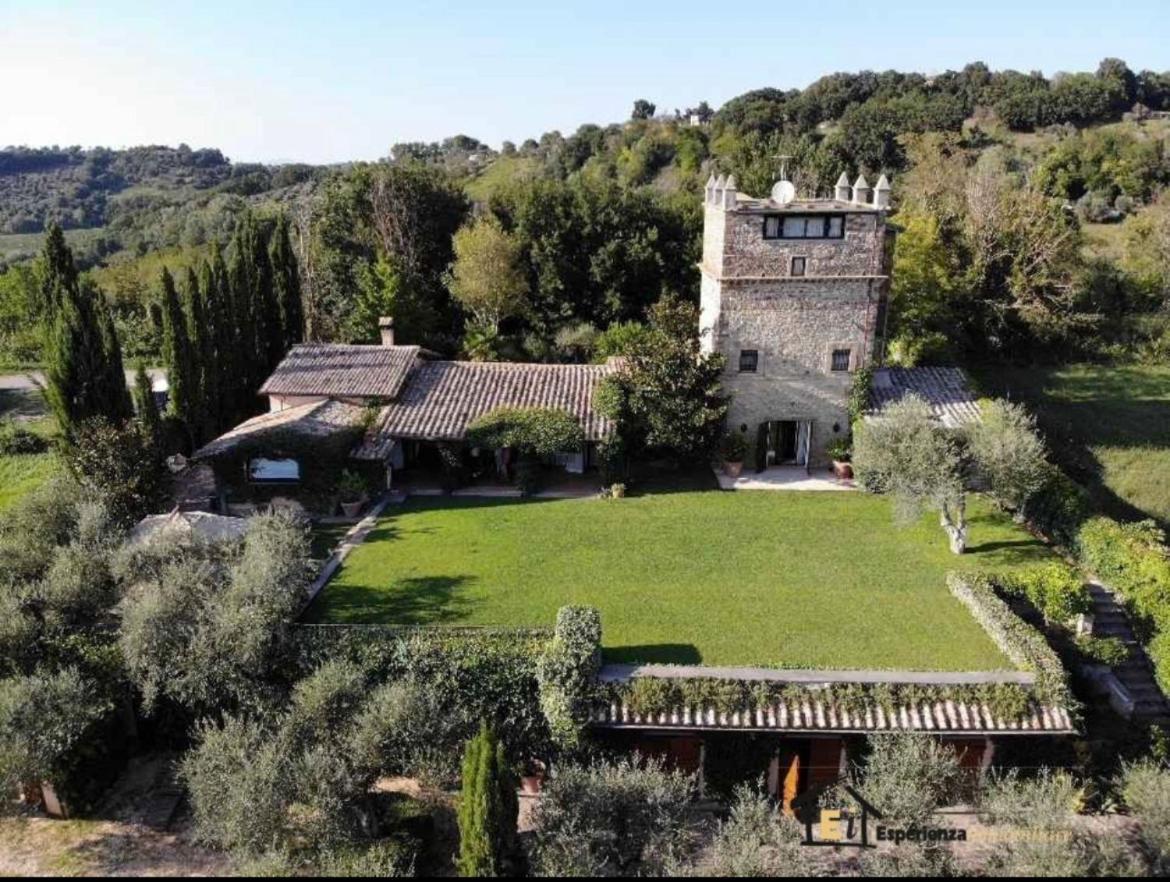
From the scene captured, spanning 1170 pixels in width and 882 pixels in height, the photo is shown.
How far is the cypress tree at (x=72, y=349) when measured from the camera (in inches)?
977

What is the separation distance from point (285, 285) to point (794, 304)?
21.7m

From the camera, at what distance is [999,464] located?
21547 mm

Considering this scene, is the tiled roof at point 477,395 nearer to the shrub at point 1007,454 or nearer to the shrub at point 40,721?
the shrub at point 1007,454

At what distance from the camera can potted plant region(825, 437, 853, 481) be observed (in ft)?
88.3

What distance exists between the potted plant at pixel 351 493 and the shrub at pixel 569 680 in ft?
35.8

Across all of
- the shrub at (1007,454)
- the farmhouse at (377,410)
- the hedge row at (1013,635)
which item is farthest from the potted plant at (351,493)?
the shrub at (1007,454)

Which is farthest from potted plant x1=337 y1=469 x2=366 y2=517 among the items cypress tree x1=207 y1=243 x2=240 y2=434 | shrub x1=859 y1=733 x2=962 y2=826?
shrub x1=859 y1=733 x2=962 y2=826

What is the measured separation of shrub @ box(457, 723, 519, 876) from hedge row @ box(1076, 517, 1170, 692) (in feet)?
47.6

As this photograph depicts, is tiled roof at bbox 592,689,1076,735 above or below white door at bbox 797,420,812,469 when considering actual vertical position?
below

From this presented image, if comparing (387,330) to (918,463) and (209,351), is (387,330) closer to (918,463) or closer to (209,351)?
(209,351)

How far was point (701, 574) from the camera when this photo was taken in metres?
20.9

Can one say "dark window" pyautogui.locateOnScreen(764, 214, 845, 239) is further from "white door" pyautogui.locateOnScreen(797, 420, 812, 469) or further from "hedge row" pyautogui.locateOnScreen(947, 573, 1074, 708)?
"hedge row" pyautogui.locateOnScreen(947, 573, 1074, 708)

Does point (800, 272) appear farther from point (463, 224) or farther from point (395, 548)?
point (463, 224)

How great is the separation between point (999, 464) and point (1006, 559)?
96.0 inches
